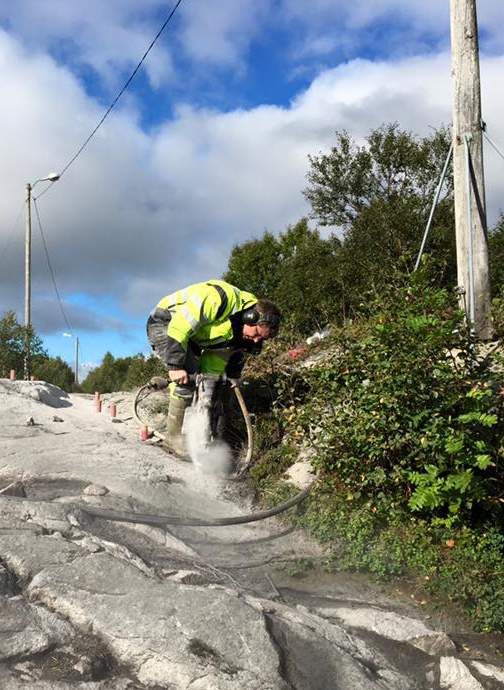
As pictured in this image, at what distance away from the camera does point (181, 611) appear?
3.08 meters

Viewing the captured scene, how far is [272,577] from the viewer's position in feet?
14.1

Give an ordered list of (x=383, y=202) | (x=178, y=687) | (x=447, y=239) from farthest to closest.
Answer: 1. (x=383, y=202)
2. (x=447, y=239)
3. (x=178, y=687)

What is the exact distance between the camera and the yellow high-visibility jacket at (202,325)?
20.5 feet

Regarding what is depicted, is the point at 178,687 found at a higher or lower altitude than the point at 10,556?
lower

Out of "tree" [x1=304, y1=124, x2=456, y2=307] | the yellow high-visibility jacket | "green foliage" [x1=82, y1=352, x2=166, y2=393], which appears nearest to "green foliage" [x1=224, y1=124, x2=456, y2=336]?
"tree" [x1=304, y1=124, x2=456, y2=307]

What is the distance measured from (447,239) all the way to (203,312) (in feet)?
32.9

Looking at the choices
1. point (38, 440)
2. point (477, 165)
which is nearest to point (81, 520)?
point (38, 440)

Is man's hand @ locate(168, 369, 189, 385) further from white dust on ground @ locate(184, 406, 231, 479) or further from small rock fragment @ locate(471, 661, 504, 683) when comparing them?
small rock fragment @ locate(471, 661, 504, 683)

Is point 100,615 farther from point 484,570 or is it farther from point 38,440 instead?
point 38,440

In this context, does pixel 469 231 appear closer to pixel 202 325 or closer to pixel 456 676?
pixel 202 325

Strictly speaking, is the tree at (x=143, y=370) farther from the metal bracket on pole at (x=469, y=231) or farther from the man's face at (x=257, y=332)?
the metal bracket on pole at (x=469, y=231)

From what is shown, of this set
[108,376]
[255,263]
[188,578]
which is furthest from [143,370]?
[108,376]

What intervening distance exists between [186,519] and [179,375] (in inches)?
71.6

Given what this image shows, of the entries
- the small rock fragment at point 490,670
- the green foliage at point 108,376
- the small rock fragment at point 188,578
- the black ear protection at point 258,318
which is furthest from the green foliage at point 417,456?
the green foliage at point 108,376
